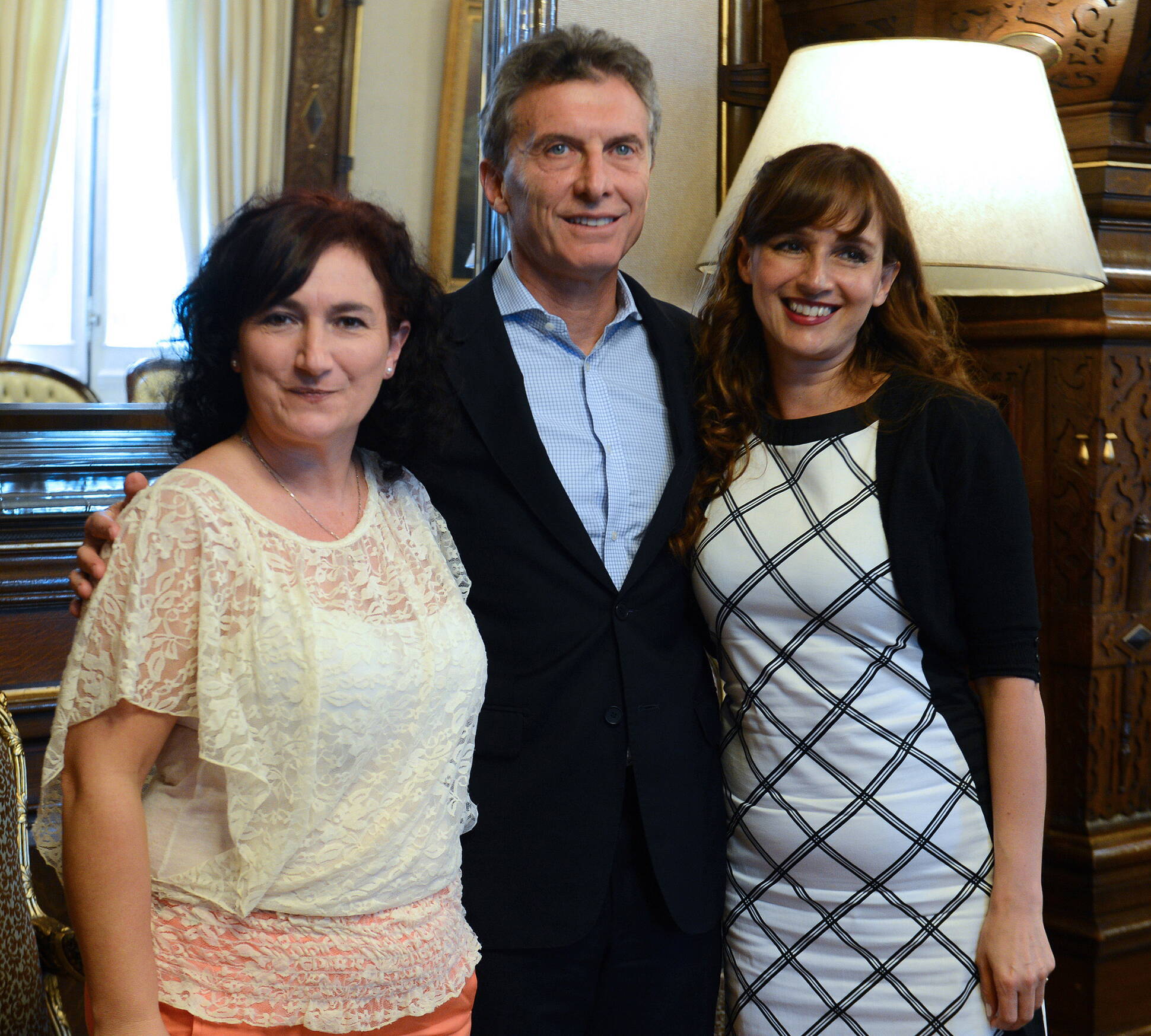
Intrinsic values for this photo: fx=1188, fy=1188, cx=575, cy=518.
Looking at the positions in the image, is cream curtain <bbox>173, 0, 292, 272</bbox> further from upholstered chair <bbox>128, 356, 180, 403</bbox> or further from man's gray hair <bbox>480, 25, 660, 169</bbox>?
man's gray hair <bbox>480, 25, 660, 169</bbox>

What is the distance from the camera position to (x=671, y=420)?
1.73 m

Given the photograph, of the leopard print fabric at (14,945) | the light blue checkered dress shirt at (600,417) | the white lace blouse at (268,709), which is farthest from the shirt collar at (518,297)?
the leopard print fabric at (14,945)

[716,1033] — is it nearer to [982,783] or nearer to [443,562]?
[982,783]

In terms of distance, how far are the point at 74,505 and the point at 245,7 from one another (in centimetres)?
95

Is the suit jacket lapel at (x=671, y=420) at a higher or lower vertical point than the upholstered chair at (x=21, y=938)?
higher

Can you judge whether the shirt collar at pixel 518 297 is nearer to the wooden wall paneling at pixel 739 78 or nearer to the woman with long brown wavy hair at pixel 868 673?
the woman with long brown wavy hair at pixel 868 673

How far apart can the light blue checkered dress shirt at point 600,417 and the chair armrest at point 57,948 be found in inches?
33.0

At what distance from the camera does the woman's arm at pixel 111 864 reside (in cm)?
113

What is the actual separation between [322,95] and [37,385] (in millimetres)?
738

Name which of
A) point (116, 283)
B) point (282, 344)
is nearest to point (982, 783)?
point (282, 344)

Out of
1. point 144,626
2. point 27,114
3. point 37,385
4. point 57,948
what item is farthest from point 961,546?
point 27,114

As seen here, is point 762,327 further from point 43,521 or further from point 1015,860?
point 43,521

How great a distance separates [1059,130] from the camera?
212cm

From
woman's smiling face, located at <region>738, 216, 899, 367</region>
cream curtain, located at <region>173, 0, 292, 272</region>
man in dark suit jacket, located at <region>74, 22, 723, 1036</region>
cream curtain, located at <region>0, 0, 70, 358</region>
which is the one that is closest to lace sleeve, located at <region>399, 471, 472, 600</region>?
man in dark suit jacket, located at <region>74, 22, 723, 1036</region>
